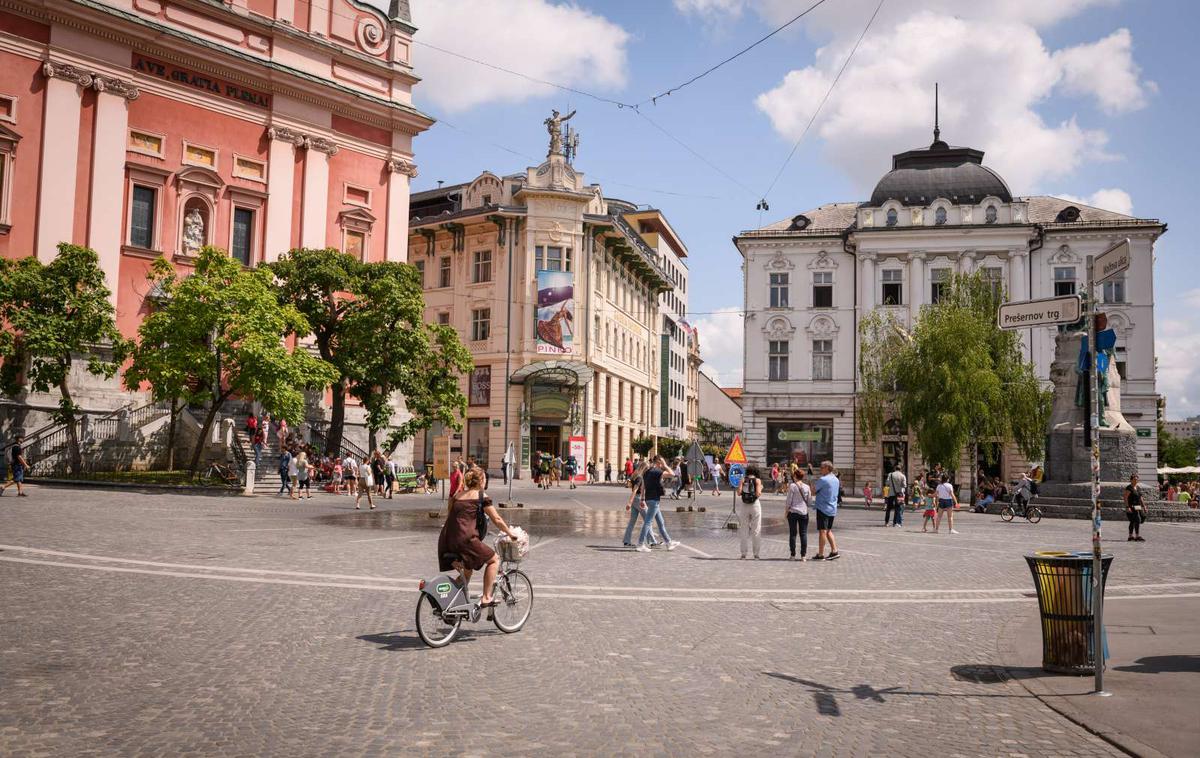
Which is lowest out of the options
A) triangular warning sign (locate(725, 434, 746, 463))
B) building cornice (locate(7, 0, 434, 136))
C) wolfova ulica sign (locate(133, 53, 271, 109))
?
triangular warning sign (locate(725, 434, 746, 463))

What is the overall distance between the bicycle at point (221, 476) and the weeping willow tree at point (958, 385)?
2783cm

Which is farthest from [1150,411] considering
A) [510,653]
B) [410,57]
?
[510,653]

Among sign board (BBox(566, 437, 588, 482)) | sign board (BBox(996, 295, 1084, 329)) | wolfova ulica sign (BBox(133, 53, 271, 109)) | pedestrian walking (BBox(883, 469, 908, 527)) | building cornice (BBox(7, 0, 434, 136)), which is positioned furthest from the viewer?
sign board (BBox(566, 437, 588, 482))

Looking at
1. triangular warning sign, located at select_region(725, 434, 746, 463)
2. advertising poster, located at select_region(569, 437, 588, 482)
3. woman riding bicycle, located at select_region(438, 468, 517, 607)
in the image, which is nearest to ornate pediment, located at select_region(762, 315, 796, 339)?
advertising poster, located at select_region(569, 437, 588, 482)

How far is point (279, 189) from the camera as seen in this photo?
41625 millimetres

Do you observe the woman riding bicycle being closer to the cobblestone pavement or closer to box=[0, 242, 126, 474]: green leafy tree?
the cobblestone pavement

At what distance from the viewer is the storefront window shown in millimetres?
56719

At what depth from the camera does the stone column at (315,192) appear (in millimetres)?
42219

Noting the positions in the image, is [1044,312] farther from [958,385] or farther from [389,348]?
[958,385]

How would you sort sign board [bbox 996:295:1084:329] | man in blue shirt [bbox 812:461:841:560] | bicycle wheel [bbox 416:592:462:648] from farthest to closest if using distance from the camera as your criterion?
man in blue shirt [bbox 812:461:841:560], bicycle wheel [bbox 416:592:462:648], sign board [bbox 996:295:1084:329]

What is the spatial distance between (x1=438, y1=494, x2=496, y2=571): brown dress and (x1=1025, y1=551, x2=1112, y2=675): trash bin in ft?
15.5

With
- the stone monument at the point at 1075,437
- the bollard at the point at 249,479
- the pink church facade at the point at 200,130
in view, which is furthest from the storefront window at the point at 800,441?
the bollard at the point at 249,479

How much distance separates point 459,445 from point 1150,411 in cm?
3867

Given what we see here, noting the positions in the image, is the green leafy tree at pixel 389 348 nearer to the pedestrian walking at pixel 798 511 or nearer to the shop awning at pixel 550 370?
the shop awning at pixel 550 370
